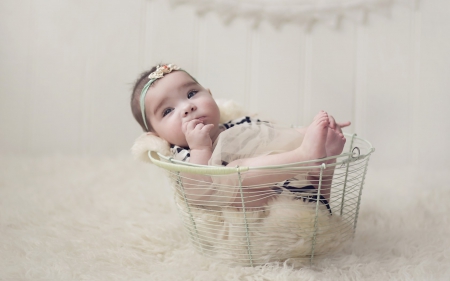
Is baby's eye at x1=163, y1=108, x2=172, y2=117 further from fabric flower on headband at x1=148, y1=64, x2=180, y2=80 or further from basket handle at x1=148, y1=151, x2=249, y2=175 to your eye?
basket handle at x1=148, y1=151, x2=249, y2=175

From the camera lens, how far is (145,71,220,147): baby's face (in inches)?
38.1

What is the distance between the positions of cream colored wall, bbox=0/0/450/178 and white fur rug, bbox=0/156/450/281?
22 centimetres

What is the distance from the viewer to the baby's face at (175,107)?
967 millimetres

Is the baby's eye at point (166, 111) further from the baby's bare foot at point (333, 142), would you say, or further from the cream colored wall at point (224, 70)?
the cream colored wall at point (224, 70)

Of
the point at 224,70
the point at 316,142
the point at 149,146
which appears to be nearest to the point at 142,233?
the point at 149,146

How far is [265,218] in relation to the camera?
2.62 ft

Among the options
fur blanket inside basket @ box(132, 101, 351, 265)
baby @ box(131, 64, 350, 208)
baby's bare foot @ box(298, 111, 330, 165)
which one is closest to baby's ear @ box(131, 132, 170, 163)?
baby @ box(131, 64, 350, 208)

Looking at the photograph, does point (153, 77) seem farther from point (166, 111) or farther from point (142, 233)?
point (142, 233)

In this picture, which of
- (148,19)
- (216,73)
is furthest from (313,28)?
(148,19)

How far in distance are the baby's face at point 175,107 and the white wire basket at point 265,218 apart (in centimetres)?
14

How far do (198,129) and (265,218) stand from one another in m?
0.23

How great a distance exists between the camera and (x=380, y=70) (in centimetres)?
160

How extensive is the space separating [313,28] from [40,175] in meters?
1.13

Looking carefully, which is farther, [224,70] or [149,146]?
Result: [224,70]
